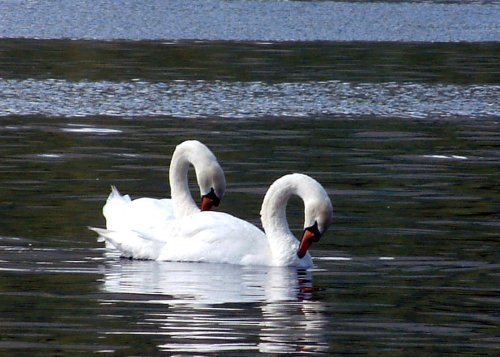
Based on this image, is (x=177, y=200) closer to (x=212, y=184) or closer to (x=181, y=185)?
(x=181, y=185)

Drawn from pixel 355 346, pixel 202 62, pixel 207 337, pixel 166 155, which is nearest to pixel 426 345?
pixel 355 346

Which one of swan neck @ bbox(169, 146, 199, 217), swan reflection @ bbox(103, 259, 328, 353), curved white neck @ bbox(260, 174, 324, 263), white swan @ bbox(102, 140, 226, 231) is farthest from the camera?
swan neck @ bbox(169, 146, 199, 217)

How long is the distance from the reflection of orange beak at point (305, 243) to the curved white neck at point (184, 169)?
1263 mm

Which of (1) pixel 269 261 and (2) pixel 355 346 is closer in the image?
(2) pixel 355 346

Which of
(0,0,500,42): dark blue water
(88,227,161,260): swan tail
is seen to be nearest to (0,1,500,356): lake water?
(88,227,161,260): swan tail

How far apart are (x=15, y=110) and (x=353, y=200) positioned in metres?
7.30

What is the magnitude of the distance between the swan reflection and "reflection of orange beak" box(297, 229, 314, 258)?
0.12m

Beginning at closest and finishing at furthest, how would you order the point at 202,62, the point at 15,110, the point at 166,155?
the point at 166,155, the point at 15,110, the point at 202,62

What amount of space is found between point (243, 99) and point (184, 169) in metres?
8.66

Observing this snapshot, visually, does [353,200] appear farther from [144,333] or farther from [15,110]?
[15,110]

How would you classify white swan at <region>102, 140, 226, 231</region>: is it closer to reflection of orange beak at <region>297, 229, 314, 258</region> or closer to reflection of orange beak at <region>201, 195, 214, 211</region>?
reflection of orange beak at <region>201, 195, 214, 211</region>

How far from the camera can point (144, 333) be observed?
7.89 meters

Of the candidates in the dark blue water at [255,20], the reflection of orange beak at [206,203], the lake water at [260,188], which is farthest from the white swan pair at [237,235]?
the dark blue water at [255,20]

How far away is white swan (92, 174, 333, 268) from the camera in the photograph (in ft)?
34.4
